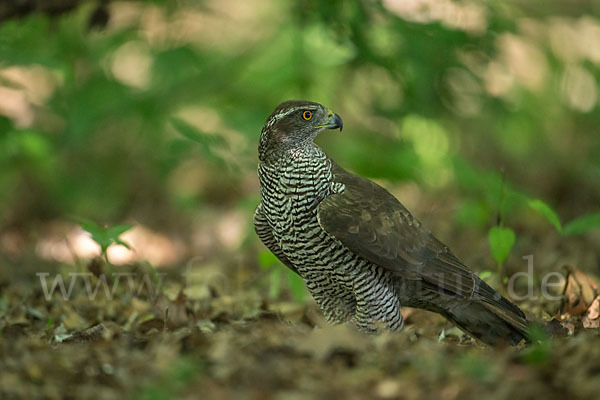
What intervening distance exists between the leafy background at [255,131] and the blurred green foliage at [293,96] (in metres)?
0.03

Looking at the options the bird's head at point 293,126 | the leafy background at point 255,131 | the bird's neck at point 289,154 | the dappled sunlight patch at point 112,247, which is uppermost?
the bird's head at point 293,126

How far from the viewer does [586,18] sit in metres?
10.2

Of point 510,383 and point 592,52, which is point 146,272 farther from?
point 592,52

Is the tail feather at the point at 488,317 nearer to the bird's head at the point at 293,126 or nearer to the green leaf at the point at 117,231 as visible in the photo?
the bird's head at the point at 293,126

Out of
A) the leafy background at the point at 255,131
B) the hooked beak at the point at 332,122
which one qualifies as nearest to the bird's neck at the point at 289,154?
the hooked beak at the point at 332,122

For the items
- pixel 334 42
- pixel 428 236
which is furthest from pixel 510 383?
pixel 334 42

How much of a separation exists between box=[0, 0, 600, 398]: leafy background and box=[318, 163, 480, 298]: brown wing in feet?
2.25

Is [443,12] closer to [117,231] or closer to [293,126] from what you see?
[293,126]

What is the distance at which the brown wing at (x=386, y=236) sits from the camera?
13.7 feet

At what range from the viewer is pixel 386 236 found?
4.30 metres

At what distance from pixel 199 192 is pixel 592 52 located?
6753mm

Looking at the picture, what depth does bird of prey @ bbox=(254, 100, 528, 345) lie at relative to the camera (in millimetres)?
4266

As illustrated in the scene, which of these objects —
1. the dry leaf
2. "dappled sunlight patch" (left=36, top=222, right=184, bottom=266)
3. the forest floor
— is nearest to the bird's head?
the forest floor

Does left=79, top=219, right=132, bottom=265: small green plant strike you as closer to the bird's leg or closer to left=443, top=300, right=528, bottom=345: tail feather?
the bird's leg
